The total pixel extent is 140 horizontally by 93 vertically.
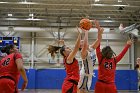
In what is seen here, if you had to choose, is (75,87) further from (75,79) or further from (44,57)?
(44,57)

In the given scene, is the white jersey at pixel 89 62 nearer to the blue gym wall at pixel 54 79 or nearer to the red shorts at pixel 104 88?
the red shorts at pixel 104 88

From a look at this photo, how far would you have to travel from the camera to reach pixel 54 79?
60.4 ft

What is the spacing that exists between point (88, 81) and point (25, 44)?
51.6 feet

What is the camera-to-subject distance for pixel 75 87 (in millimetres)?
4840

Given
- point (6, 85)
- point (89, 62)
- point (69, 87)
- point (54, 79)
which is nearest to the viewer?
point (89, 62)

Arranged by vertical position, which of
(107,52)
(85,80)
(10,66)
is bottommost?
(85,80)

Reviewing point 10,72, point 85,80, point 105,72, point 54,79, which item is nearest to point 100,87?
point 105,72

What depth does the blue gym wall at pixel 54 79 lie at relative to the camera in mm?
18375

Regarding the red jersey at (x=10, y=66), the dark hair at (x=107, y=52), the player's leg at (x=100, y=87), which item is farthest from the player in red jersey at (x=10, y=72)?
the dark hair at (x=107, y=52)

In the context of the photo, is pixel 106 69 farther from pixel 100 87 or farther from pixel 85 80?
pixel 85 80

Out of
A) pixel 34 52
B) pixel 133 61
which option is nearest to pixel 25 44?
pixel 34 52

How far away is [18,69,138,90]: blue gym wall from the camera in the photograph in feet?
60.3

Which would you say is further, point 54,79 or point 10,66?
point 54,79

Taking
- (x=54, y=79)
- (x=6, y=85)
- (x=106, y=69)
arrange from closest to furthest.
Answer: (x=6, y=85)
(x=106, y=69)
(x=54, y=79)
